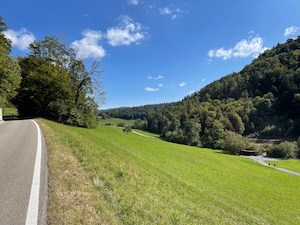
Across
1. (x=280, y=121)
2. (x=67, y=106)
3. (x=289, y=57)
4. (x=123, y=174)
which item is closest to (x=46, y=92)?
(x=67, y=106)

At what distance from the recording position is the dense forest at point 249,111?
115938mm

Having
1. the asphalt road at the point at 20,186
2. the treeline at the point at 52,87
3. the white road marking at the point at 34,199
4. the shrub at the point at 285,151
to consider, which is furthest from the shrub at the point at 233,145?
the white road marking at the point at 34,199

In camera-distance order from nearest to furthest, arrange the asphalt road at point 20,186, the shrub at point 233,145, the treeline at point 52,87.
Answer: the asphalt road at point 20,186 < the treeline at point 52,87 < the shrub at point 233,145

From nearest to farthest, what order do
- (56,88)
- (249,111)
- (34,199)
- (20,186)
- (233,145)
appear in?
(34,199)
(20,186)
(56,88)
(233,145)
(249,111)

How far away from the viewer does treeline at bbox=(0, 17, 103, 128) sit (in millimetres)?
34438

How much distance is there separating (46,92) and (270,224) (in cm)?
3440

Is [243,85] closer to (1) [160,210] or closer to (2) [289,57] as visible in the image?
(2) [289,57]

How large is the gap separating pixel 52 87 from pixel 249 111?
12405 cm

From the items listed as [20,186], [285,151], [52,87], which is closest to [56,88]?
[52,87]

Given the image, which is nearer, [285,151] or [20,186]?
[20,186]

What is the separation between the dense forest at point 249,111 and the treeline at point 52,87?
232 ft

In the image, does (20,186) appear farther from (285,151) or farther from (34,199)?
(285,151)

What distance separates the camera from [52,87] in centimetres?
3609

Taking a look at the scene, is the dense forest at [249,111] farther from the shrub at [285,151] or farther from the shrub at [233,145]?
the shrub at [285,151]
